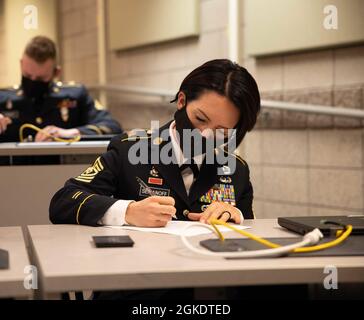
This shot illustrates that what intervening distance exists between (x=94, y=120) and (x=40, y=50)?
0.51 meters

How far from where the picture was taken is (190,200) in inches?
64.7

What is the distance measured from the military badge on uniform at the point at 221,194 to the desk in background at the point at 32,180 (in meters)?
0.96

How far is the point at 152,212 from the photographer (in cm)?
138

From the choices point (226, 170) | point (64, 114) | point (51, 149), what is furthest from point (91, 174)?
point (64, 114)

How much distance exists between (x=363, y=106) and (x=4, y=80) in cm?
445

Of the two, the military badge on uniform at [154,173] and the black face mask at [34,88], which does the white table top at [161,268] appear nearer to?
the military badge on uniform at [154,173]

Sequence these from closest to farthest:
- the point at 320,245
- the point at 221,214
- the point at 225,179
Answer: the point at 320,245
the point at 221,214
the point at 225,179

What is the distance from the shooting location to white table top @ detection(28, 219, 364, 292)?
0.92m

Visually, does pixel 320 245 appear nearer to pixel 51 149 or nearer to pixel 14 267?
pixel 14 267

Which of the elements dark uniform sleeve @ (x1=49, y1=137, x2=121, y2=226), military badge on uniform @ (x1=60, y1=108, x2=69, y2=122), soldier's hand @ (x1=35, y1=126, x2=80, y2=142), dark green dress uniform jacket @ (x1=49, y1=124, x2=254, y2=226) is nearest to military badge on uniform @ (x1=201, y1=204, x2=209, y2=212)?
dark green dress uniform jacket @ (x1=49, y1=124, x2=254, y2=226)

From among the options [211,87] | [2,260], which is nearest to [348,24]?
[211,87]

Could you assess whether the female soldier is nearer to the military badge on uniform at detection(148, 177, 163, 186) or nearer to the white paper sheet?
the military badge on uniform at detection(148, 177, 163, 186)

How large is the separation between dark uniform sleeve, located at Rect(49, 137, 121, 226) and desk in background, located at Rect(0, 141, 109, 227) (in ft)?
2.79

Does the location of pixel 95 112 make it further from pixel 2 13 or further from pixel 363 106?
pixel 2 13
